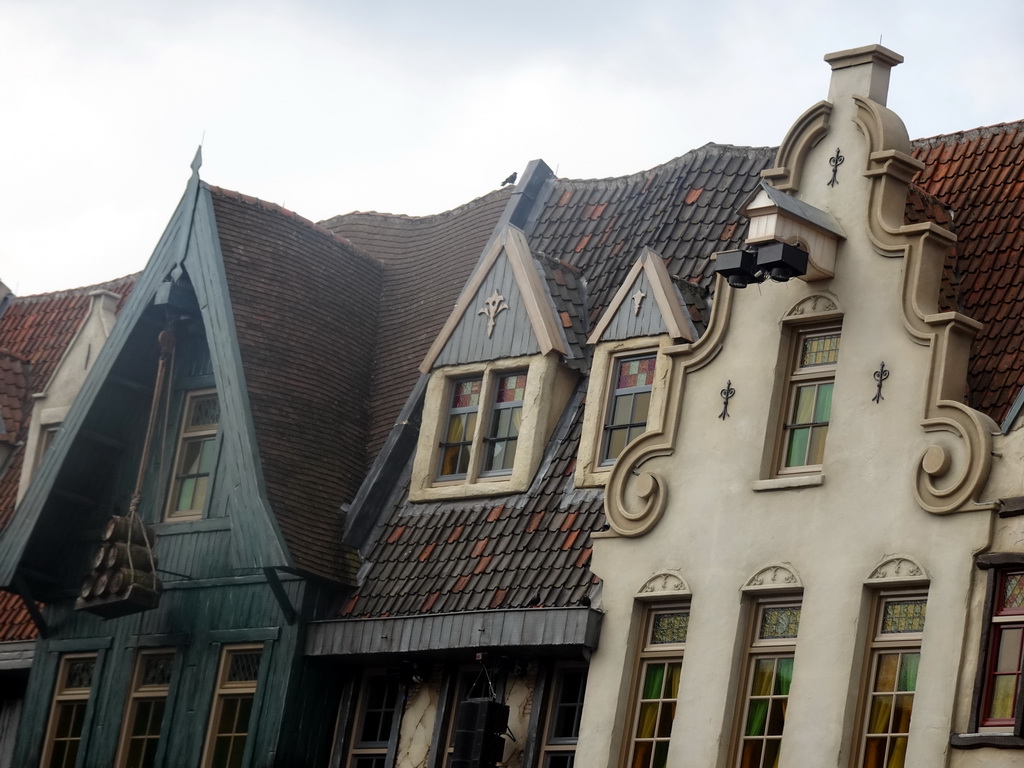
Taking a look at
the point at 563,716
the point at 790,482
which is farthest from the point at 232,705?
the point at 790,482

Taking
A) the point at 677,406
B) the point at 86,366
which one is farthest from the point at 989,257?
the point at 86,366

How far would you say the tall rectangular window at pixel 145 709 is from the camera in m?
27.0

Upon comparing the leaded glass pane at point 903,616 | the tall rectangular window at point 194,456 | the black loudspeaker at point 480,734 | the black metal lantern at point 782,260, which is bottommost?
the black loudspeaker at point 480,734

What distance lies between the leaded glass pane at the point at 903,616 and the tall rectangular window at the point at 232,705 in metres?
7.70

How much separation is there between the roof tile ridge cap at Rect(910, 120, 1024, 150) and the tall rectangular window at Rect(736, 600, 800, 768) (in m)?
5.60

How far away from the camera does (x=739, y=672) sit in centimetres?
2202

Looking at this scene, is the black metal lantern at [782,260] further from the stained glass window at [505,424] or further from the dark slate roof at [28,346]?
the dark slate roof at [28,346]

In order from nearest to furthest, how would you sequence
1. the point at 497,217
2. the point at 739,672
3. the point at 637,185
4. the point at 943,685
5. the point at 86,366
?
the point at 943,685
the point at 739,672
the point at 637,185
the point at 497,217
the point at 86,366

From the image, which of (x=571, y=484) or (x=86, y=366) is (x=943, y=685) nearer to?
(x=571, y=484)

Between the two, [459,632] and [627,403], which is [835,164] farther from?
[459,632]

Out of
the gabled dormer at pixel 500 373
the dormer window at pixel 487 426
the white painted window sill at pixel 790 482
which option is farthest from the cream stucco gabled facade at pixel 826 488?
the dormer window at pixel 487 426

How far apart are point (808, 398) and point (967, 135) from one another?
154 inches

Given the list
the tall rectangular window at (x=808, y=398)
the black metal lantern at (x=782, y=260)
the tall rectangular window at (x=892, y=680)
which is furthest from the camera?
the tall rectangular window at (x=808, y=398)

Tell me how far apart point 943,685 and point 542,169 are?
10.2 meters
